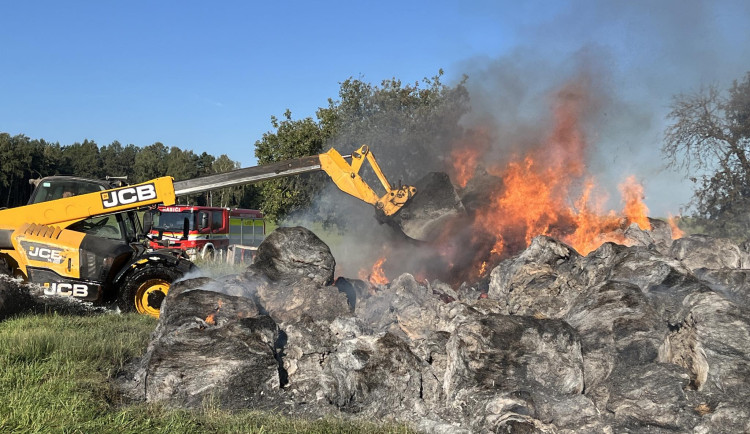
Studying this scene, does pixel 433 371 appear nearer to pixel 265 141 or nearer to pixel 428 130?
pixel 428 130

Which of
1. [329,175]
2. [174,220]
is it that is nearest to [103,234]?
[329,175]

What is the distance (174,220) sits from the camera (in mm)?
26672

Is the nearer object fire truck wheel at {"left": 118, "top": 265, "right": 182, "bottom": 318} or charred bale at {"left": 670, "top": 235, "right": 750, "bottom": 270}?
fire truck wheel at {"left": 118, "top": 265, "right": 182, "bottom": 318}

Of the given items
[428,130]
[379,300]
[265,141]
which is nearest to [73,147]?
[265,141]

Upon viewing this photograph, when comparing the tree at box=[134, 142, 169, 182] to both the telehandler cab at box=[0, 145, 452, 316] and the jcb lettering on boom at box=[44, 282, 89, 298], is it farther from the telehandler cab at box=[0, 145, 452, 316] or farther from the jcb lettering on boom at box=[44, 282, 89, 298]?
the jcb lettering on boom at box=[44, 282, 89, 298]

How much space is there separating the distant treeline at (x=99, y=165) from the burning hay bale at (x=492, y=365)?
39.9 m

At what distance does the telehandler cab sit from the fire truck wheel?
18 mm

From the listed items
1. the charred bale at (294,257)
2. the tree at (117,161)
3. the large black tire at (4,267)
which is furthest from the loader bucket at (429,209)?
the tree at (117,161)

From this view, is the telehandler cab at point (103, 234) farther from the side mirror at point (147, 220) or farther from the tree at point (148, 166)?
the tree at point (148, 166)

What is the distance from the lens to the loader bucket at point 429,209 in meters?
12.9

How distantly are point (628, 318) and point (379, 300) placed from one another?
14.1 feet

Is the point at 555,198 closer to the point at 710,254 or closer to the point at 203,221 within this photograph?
the point at 710,254

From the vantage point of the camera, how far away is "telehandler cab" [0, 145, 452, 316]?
10.7m

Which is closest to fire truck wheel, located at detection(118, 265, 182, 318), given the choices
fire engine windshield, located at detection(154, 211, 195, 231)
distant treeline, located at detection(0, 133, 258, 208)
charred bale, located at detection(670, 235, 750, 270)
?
charred bale, located at detection(670, 235, 750, 270)
